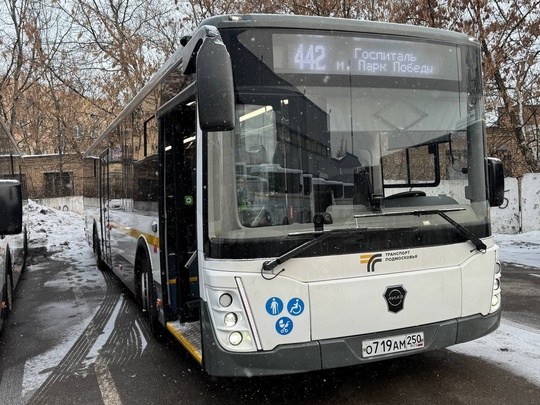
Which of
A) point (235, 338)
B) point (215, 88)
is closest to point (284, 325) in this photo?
point (235, 338)

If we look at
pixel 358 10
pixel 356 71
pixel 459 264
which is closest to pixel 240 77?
pixel 356 71

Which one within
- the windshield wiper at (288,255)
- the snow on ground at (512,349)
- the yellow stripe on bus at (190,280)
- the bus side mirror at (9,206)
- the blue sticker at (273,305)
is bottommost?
the snow on ground at (512,349)

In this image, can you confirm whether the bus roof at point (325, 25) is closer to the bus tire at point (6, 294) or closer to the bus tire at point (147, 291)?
the bus tire at point (147, 291)

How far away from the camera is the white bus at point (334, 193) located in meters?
3.40

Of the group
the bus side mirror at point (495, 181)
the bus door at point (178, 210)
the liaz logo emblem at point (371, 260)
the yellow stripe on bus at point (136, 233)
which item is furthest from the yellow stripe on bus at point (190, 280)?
the bus side mirror at point (495, 181)

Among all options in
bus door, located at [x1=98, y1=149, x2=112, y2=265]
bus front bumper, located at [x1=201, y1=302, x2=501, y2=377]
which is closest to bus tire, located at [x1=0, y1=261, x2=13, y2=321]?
bus door, located at [x1=98, y1=149, x2=112, y2=265]

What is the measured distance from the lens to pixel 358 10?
1559cm

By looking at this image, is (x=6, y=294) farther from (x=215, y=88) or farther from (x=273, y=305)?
(x=215, y=88)

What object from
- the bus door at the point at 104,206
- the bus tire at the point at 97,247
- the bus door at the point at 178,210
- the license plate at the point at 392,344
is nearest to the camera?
the license plate at the point at 392,344

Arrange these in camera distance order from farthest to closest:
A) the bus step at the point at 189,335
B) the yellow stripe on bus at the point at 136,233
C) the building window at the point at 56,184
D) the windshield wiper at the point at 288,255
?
the building window at the point at 56,184
the yellow stripe on bus at the point at 136,233
the bus step at the point at 189,335
the windshield wiper at the point at 288,255

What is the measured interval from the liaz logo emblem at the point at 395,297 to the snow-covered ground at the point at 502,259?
1543 mm

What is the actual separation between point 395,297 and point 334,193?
36.4 inches

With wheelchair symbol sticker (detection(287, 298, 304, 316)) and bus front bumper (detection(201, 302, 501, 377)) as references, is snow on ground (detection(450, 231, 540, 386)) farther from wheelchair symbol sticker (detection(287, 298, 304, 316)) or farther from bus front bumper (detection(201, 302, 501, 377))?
wheelchair symbol sticker (detection(287, 298, 304, 316))

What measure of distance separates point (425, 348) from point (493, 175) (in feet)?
5.74
